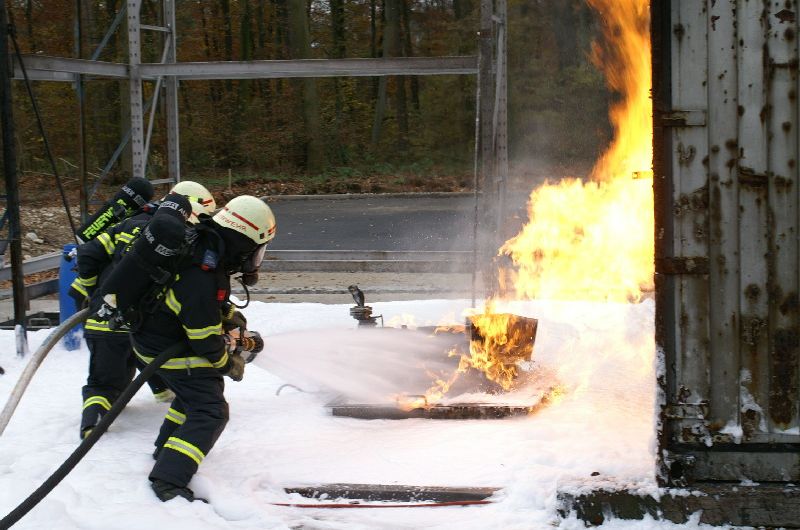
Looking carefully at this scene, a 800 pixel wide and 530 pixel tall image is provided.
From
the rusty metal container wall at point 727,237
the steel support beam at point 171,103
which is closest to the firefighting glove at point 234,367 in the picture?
the rusty metal container wall at point 727,237

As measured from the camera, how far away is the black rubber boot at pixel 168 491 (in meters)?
4.79

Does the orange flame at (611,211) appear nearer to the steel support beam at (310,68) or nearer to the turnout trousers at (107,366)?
the steel support beam at (310,68)

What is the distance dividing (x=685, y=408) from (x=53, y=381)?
5.32 metres

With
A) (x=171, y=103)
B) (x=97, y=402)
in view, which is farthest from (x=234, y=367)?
(x=171, y=103)

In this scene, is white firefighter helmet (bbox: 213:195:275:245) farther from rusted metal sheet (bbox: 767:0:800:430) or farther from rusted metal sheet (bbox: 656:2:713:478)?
rusted metal sheet (bbox: 767:0:800:430)

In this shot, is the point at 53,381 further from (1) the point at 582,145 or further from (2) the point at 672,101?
(1) the point at 582,145

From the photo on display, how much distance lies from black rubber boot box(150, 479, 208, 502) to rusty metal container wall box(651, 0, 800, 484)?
255 centimetres

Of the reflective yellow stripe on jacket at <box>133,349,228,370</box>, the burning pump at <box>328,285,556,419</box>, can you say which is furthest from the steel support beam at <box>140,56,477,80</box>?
the reflective yellow stripe on jacket at <box>133,349,228,370</box>

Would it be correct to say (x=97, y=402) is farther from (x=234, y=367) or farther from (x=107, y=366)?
(x=234, y=367)

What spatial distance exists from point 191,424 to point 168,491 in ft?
1.28

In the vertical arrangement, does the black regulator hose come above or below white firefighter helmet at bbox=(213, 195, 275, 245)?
Answer: below

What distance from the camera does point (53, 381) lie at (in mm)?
7363

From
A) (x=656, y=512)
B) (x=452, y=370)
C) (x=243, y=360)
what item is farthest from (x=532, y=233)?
(x=656, y=512)

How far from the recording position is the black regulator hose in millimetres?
4254
